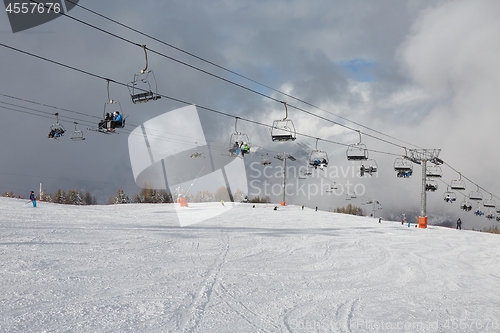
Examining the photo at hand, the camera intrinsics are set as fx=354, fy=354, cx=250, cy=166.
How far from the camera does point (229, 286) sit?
7547 millimetres

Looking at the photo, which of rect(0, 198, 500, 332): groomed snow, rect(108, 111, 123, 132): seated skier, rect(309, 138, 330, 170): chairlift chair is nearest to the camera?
rect(0, 198, 500, 332): groomed snow

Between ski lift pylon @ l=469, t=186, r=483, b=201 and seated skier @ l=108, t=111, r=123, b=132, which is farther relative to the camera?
ski lift pylon @ l=469, t=186, r=483, b=201

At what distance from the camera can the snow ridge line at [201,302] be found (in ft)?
17.7

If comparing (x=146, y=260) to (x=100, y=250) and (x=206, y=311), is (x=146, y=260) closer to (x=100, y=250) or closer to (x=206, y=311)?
(x=100, y=250)

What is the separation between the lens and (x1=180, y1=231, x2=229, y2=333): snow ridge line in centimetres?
539

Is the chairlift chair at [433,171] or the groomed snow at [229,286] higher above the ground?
the chairlift chair at [433,171]

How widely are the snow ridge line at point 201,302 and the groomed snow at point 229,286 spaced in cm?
2

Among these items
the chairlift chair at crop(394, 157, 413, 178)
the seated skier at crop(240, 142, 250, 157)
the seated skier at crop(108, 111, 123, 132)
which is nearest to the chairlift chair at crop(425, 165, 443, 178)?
the chairlift chair at crop(394, 157, 413, 178)

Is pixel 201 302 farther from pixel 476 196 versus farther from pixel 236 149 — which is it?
pixel 476 196

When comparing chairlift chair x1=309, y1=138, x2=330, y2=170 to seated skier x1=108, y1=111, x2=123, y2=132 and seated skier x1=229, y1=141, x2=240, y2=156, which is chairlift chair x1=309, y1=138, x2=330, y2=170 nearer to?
seated skier x1=229, y1=141, x2=240, y2=156

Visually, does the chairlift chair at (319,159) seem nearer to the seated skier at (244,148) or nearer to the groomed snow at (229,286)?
the seated skier at (244,148)

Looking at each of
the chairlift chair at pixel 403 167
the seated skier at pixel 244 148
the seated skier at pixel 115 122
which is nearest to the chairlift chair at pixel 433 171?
the chairlift chair at pixel 403 167

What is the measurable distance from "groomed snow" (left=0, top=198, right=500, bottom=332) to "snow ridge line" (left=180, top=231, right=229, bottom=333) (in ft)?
0.07

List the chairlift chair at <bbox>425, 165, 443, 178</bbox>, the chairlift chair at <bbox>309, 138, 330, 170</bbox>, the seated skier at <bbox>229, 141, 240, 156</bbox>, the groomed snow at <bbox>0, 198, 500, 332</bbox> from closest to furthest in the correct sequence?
1. the groomed snow at <bbox>0, 198, 500, 332</bbox>
2. the seated skier at <bbox>229, 141, 240, 156</bbox>
3. the chairlift chair at <bbox>309, 138, 330, 170</bbox>
4. the chairlift chair at <bbox>425, 165, 443, 178</bbox>
